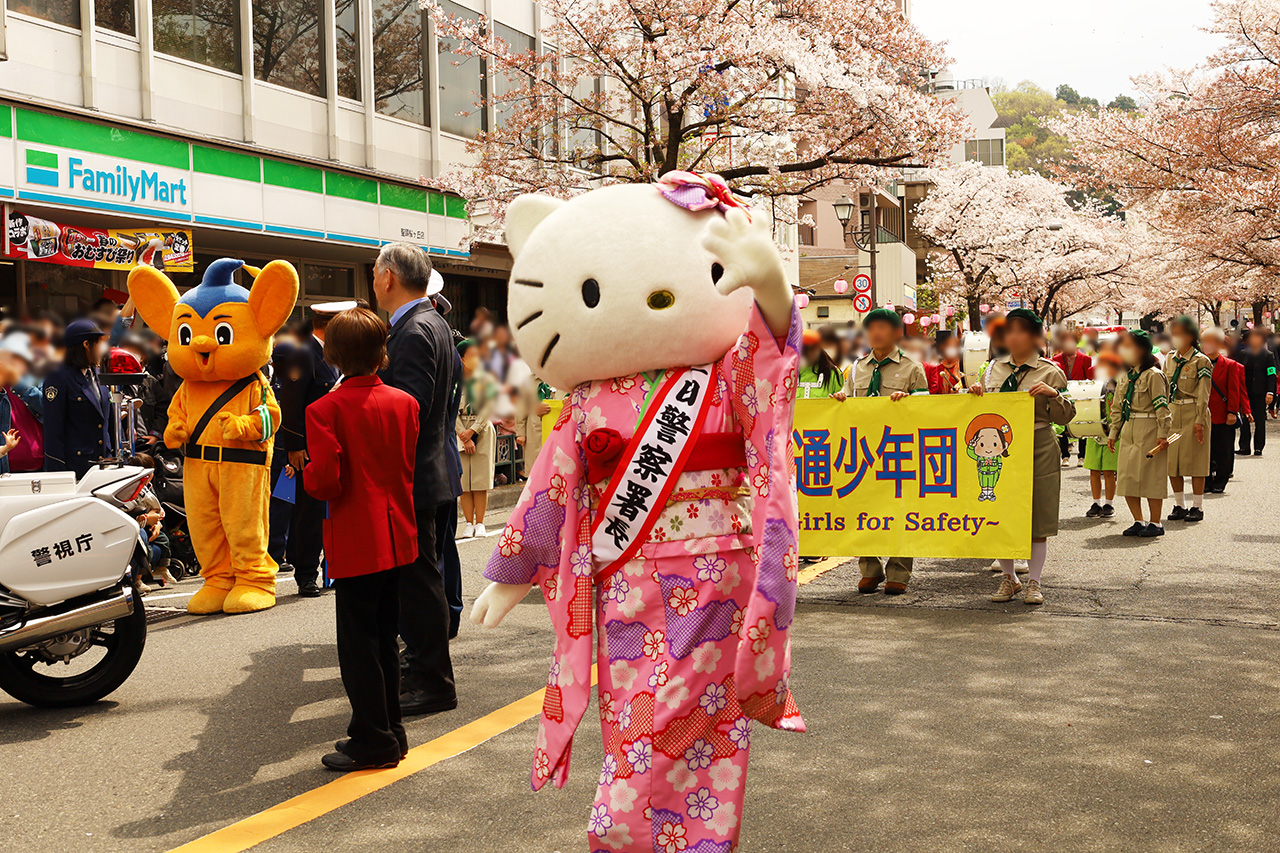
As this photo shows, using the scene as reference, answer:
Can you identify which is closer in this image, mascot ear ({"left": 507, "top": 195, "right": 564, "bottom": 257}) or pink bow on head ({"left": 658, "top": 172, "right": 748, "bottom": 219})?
pink bow on head ({"left": 658, "top": 172, "right": 748, "bottom": 219})

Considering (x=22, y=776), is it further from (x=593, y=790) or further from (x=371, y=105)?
(x=371, y=105)

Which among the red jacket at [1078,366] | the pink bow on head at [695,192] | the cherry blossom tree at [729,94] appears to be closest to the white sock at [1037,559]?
the pink bow on head at [695,192]

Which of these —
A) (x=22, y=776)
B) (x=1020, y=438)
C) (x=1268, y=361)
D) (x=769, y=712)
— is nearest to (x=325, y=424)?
(x=22, y=776)

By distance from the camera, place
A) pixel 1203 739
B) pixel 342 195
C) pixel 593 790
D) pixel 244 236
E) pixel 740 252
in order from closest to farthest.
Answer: pixel 740 252 → pixel 593 790 → pixel 1203 739 → pixel 244 236 → pixel 342 195

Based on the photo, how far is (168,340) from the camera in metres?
7.10

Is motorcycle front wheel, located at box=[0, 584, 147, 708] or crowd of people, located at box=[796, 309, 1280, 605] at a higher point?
crowd of people, located at box=[796, 309, 1280, 605]

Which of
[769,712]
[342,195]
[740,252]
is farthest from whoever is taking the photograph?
[342,195]

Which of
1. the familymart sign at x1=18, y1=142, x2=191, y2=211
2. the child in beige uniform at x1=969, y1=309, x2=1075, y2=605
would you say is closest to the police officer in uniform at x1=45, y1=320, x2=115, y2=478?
the child in beige uniform at x1=969, y1=309, x2=1075, y2=605

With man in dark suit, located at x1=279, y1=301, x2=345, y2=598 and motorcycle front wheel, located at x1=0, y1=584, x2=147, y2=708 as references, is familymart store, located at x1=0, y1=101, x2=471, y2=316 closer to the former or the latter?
man in dark suit, located at x1=279, y1=301, x2=345, y2=598

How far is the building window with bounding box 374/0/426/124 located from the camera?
17.6 metres

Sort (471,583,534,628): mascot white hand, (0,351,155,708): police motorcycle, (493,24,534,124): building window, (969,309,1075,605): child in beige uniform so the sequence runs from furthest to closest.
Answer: (493,24,534,124): building window, (969,309,1075,605): child in beige uniform, (0,351,155,708): police motorcycle, (471,583,534,628): mascot white hand

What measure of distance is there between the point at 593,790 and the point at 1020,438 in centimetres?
411

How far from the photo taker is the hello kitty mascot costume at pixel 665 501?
2.96 meters

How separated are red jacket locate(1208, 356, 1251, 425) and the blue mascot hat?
33.6 ft
